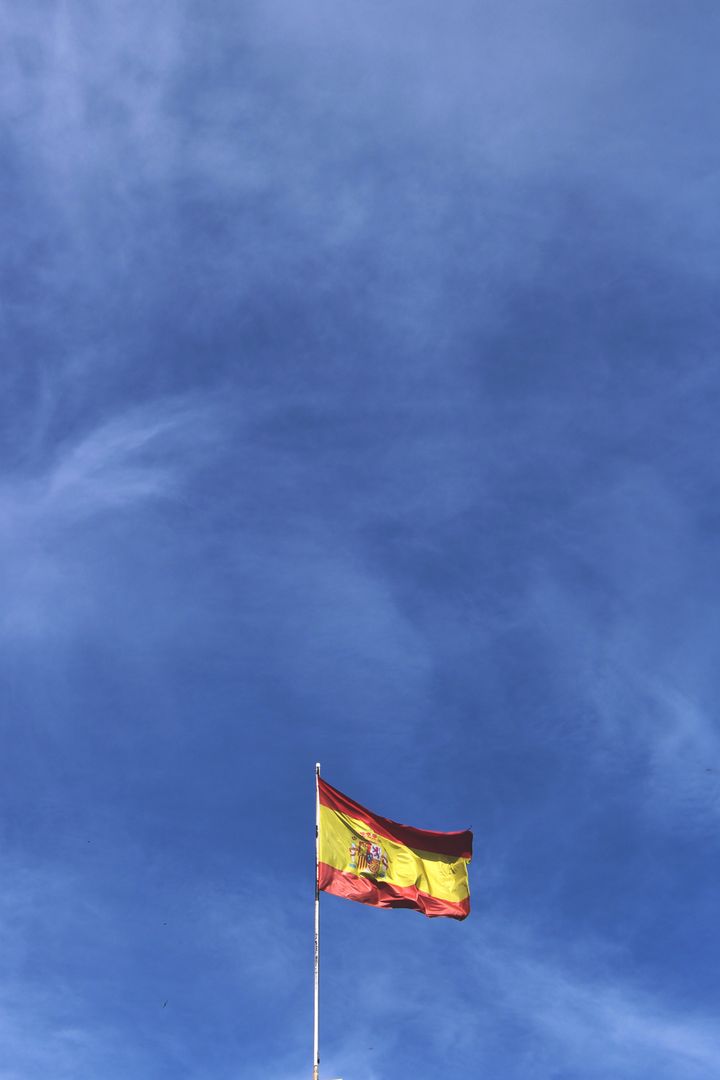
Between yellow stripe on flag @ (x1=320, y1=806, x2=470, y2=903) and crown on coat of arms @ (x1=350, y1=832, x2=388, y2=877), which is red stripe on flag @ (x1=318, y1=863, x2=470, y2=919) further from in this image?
crown on coat of arms @ (x1=350, y1=832, x2=388, y2=877)

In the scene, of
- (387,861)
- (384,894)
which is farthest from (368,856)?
(384,894)

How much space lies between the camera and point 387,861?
49.7 metres

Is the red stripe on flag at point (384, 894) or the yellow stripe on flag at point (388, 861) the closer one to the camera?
the red stripe on flag at point (384, 894)

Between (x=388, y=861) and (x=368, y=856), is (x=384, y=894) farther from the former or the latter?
(x=368, y=856)

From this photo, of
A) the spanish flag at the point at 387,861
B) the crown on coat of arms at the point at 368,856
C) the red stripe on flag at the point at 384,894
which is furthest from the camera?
the crown on coat of arms at the point at 368,856

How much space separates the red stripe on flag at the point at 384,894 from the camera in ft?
154

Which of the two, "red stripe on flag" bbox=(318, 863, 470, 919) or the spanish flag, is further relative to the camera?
the spanish flag

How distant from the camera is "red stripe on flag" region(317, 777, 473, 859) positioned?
49.1 metres

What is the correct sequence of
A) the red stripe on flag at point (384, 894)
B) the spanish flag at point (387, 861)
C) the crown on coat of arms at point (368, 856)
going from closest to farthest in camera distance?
1. the red stripe on flag at point (384, 894)
2. the spanish flag at point (387, 861)
3. the crown on coat of arms at point (368, 856)

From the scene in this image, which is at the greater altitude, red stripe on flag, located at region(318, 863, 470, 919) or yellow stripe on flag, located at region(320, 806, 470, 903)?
yellow stripe on flag, located at region(320, 806, 470, 903)

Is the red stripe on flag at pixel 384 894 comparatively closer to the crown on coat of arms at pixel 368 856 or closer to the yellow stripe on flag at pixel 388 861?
the yellow stripe on flag at pixel 388 861

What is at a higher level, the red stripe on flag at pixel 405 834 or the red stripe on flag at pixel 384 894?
the red stripe on flag at pixel 405 834

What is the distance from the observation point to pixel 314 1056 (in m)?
39.9

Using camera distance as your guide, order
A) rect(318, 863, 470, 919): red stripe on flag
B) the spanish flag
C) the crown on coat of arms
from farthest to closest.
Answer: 1. the crown on coat of arms
2. the spanish flag
3. rect(318, 863, 470, 919): red stripe on flag
